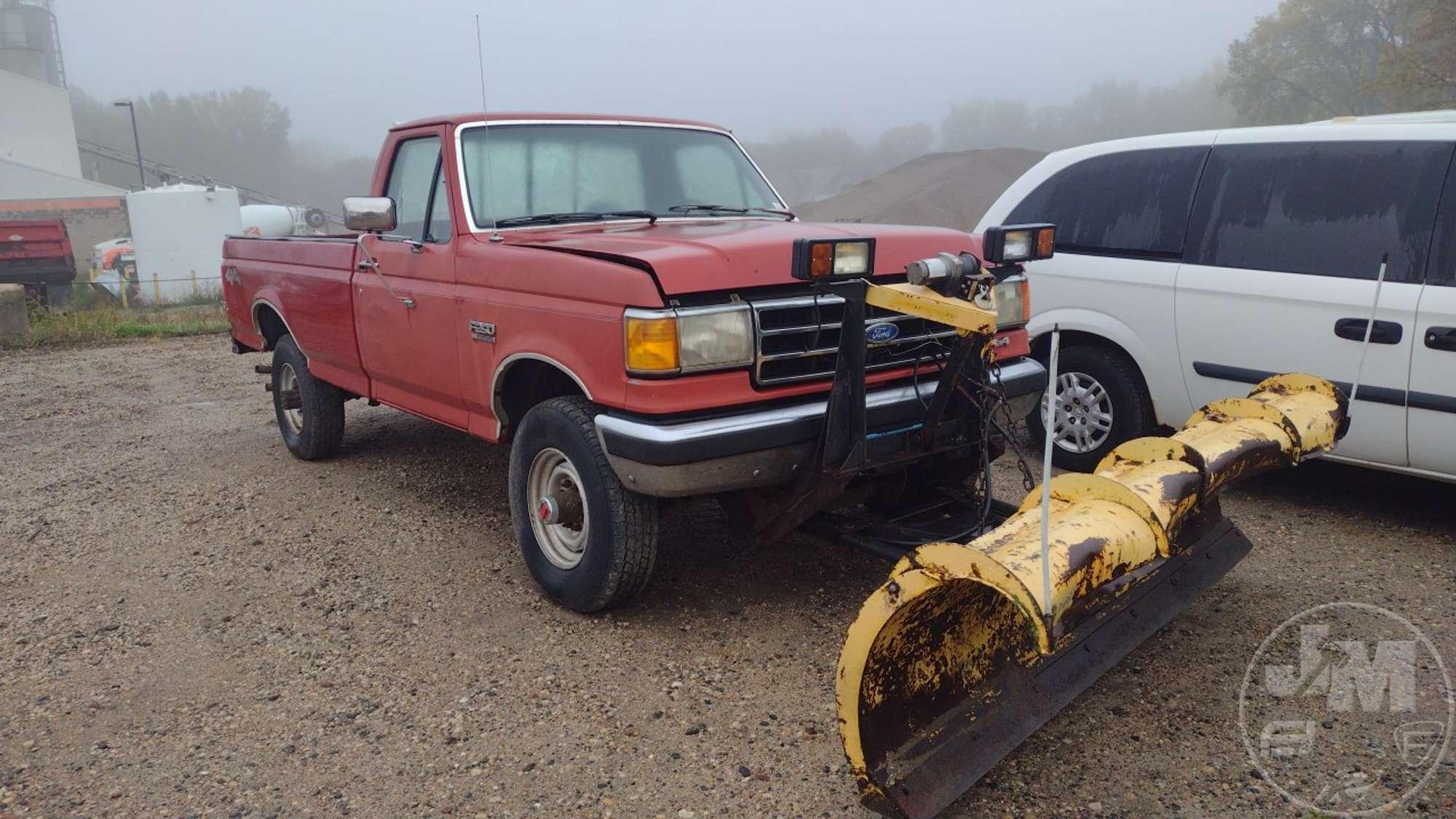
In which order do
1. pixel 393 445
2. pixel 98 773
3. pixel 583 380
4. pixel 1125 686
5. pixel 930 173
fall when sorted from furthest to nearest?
1. pixel 930 173
2. pixel 393 445
3. pixel 583 380
4. pixel 1125 686
5. pixel 98 773

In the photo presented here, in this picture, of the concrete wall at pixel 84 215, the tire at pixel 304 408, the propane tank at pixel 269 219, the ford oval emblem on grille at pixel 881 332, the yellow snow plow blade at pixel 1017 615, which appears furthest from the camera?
the concrete wall at pixel 84 215

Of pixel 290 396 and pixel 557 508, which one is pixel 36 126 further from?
pixel 557 508

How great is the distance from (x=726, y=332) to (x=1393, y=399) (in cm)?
A: 311

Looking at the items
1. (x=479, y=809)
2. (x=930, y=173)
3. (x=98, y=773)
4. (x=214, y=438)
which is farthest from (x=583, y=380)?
(x=930, y=173)

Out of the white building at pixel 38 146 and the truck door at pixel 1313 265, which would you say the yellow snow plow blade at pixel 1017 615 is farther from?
the white building at pixel 38 146

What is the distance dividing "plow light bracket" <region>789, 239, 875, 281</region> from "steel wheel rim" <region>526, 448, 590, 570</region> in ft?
4.06

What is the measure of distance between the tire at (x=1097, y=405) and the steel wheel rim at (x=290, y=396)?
461 cm

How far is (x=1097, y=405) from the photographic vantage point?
553 cm

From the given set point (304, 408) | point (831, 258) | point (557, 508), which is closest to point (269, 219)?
point (304, 408)

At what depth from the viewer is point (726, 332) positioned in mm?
3479

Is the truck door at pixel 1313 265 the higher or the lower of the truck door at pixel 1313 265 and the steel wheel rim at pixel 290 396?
the higher

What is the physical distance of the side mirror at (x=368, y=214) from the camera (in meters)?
4.65

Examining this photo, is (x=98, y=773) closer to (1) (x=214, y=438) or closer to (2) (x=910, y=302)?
(2) (x=910, y=302)

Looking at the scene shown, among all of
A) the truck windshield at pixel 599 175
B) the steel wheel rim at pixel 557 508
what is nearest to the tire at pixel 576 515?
the steel wheel rim at pixel 557 508
